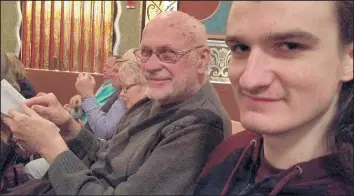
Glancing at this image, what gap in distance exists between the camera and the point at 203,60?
86cm

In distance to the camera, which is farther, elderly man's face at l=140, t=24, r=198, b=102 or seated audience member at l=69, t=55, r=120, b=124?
seated audience member at l=69, t=55, r=120, b=124

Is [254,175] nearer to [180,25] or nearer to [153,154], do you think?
[153,154]

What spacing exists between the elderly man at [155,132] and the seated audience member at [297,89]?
0.13 meters

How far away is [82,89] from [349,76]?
0.56 metres

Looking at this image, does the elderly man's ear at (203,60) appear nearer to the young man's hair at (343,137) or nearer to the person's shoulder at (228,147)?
the person's shoulder at (228,147)

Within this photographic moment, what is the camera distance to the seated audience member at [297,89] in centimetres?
52

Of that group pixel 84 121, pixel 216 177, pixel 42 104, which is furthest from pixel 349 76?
pixel 84 121

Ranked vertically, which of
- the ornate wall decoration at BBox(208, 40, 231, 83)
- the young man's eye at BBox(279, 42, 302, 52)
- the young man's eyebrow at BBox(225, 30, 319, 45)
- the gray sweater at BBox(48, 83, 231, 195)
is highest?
the young man's eyebrow at BBox(225, 30, 319, 45)

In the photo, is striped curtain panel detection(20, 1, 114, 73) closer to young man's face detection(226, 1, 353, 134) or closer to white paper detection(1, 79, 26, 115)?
white paper detection(1, 79, 26, 115)

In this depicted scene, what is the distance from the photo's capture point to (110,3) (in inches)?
80.7

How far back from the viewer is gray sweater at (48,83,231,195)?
0.71 m

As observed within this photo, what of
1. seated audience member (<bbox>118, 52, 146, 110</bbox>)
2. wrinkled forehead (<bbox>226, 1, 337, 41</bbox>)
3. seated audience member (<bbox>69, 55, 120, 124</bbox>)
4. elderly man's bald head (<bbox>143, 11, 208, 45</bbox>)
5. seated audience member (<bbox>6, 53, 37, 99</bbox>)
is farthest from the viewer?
seated audience member (<bbox>118, 52, 146, 110</bbox>)

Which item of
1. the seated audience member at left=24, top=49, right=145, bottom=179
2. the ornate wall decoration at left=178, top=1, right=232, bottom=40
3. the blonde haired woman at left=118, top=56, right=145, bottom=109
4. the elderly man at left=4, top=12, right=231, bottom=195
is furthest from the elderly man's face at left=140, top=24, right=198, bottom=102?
the blonde haired woman at left=118, top=56, right=145, bottom=109

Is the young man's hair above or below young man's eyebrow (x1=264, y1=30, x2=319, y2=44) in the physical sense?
below
